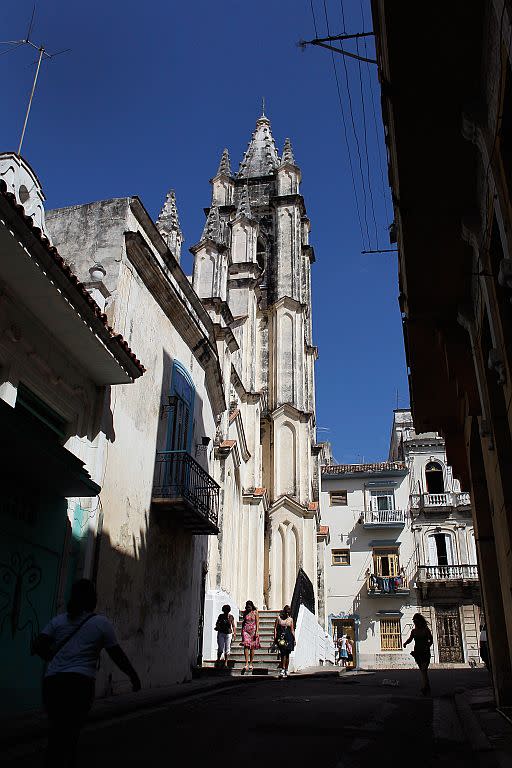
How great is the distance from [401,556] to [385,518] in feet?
7.78

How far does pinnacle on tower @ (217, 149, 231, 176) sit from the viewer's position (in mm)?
41688

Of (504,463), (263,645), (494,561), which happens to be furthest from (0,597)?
(263,645)

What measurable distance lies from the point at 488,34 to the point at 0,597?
7.54 metres

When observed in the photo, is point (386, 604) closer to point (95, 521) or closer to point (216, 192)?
point (216, 192)

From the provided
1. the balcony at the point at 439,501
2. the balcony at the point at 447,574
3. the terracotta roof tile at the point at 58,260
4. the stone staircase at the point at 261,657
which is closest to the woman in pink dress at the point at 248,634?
the stone staircase at the point at 261,657

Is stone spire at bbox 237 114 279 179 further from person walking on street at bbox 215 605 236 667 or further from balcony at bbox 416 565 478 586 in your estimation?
person walking on street at bbox 215 605 236 667

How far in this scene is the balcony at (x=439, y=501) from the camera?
40219 millimetres

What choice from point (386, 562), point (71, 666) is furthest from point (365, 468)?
point (71, 666)

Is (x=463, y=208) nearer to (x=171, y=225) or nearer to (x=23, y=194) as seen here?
(x=23, y=194)

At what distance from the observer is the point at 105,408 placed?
10602 millimetres

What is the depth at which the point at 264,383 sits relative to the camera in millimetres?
33094

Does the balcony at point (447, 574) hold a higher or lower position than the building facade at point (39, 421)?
higher

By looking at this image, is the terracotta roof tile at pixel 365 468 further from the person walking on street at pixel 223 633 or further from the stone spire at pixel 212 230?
the person walking on street at pixel 223 633

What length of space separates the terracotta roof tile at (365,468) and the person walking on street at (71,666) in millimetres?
39219
